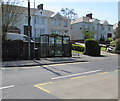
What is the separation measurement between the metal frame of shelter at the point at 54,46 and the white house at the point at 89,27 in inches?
1062

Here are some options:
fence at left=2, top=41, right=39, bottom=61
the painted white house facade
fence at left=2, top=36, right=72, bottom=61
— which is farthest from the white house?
fence at left=2, top=41, right=39, bottom=61

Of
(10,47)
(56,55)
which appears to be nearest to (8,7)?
(10,47)

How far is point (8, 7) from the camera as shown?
15.7m

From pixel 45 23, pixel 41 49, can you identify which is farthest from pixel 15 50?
pixel 45 23

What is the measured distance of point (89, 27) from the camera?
45.5 meters

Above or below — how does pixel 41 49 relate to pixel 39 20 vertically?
below

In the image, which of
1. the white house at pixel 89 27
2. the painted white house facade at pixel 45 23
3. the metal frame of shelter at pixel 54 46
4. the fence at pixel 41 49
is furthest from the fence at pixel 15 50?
the white house at pixel 89 27

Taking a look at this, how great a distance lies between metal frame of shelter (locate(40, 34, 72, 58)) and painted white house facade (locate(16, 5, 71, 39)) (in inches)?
653

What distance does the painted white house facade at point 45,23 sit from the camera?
1257 inches

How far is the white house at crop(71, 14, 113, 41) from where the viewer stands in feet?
146

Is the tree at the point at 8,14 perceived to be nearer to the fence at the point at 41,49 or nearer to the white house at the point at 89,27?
the fence at the point at 41,49

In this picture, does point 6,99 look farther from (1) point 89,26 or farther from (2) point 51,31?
(1) point 89,26

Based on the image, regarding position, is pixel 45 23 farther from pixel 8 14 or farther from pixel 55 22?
pixel 8 14

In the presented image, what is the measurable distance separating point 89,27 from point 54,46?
107 ft
